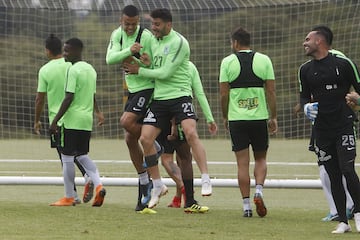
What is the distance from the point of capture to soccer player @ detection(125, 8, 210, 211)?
11930 millimetres

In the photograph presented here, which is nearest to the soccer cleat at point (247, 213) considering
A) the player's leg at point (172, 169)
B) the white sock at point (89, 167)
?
the player's leg at point (172, 169)

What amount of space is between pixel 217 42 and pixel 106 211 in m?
11.4

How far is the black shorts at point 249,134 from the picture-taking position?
12.1 m

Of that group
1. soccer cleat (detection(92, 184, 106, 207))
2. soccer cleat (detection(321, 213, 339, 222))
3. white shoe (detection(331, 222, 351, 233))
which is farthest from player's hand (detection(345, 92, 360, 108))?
soccer cleat (detection(92, 184, 106, 207))

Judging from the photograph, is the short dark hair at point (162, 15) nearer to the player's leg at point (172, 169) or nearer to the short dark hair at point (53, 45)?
the player's leg at point (172, 169)

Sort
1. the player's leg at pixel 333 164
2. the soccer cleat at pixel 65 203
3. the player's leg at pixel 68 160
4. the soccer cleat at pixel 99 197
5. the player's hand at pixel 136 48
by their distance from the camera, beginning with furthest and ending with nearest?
the player's leg at pixel 68 160 < the soccer cleat at pixel 65 203 < the soccer cleat at pixel 99 197 < the player's hand at pixel 136 48 < the player's leg at pixel 333 164

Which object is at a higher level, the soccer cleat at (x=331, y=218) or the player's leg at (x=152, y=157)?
the player's leg at (x=152, y=157)

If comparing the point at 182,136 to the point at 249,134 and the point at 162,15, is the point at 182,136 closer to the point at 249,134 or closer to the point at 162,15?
the point at 249,134

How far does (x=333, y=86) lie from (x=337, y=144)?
53 cm

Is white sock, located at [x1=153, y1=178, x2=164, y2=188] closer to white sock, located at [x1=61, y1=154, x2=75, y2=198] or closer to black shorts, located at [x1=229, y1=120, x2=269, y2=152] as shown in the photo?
black shorts, located at [x1=229, y1=120, x2=269, y2=152]

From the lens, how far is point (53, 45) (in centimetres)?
1414

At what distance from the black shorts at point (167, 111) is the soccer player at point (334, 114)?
6.86 feet

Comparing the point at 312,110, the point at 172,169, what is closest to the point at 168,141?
the point at 172,169

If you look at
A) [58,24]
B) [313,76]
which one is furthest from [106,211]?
[58,24]
